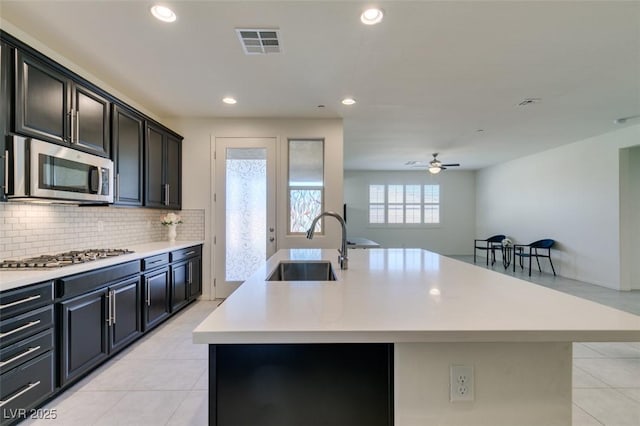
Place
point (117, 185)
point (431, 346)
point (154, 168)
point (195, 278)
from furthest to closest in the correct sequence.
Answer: point (195, 278), point (154, 168), point (117, 185), point (431, 346)

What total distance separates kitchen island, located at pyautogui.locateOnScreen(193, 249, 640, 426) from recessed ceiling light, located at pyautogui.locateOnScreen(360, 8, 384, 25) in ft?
6.34

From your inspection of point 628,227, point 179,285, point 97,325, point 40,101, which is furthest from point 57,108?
point 628,227

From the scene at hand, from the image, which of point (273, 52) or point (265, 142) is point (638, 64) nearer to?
point (273, 52)

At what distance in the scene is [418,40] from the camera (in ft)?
7.61

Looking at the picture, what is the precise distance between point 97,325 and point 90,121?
170 cm

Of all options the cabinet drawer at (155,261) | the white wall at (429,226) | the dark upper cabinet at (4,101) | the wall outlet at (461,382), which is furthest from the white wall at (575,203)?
the dark upper cabinet at (4,101)

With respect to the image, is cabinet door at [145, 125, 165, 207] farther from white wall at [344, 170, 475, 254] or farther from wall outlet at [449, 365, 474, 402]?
white wall at [344, 170, 475, 254]

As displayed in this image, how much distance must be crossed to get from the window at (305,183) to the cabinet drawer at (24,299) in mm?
2782

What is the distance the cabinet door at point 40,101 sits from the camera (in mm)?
1886

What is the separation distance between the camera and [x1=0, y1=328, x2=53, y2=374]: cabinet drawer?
61.7 inches

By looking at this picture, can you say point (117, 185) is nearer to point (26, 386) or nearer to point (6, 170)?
point (6, 170)

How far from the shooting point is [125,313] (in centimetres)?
256

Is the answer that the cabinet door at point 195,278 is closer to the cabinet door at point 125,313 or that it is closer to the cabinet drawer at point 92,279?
the cabinet door at point 125,313

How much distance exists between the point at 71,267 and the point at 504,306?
2.53m
